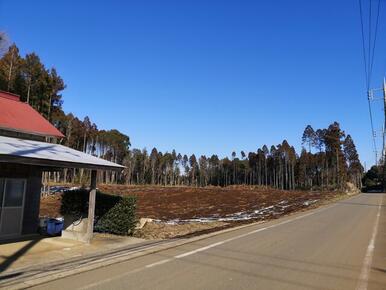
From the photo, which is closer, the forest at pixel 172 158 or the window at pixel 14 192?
the window at pixel 14 192

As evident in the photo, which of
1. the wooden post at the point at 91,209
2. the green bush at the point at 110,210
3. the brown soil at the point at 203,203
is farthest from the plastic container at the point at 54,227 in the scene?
the brown soil at the point at 203,203

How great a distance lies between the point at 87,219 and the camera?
12602 millimetres

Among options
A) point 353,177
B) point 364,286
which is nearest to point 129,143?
point 353,177

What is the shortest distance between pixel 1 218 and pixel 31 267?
5217 mm

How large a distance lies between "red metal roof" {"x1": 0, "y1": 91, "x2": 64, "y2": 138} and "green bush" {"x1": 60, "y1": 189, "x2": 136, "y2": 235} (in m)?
3.41

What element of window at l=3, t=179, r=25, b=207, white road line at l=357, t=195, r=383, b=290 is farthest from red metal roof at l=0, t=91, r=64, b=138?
white road line at l=357, t=195, r=383, b=290

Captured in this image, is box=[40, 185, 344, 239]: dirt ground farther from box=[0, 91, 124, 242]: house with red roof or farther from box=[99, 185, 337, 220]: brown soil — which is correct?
box=[0, 91, 124, 242]: house with red roof

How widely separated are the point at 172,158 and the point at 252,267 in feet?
438

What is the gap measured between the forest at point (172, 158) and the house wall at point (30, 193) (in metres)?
30.5

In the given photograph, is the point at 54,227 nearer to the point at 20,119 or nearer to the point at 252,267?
the point at 20,119

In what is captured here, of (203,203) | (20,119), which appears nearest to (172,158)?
(203,203)

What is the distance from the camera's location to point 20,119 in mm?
16094

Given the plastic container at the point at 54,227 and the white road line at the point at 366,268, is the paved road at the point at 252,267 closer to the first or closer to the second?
the white road line at the point at 366,268

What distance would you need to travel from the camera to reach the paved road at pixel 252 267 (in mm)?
7188
